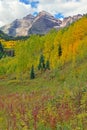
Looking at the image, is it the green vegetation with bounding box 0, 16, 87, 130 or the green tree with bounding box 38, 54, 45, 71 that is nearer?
the green vegetation with bounding box 0, 16, 87, 130

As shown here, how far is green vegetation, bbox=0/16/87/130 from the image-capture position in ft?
30.7

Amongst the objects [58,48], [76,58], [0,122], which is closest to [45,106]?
[0,122]

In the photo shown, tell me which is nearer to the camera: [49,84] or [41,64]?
[49,84]

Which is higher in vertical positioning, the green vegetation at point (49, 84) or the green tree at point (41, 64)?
the green vegetation at point (49, 84)

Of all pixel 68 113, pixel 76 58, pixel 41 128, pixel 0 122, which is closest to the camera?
pixel 41 128

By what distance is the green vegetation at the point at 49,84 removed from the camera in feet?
30.7

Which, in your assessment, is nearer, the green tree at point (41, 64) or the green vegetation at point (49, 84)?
the green vegetation at point (49, 84)

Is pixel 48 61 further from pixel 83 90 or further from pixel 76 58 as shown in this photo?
pixel 83 90

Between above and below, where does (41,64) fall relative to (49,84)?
below

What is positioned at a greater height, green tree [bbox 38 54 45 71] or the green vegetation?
the green vegetation

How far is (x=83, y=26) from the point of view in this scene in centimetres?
7738

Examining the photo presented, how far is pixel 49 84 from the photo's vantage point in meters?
35.5

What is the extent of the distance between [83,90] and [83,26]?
6599 cm

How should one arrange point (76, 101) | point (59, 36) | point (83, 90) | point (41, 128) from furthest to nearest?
1. point (59, 36)
2. point (83, 90)
3. point (76, 101)
4. point (41, 128)
